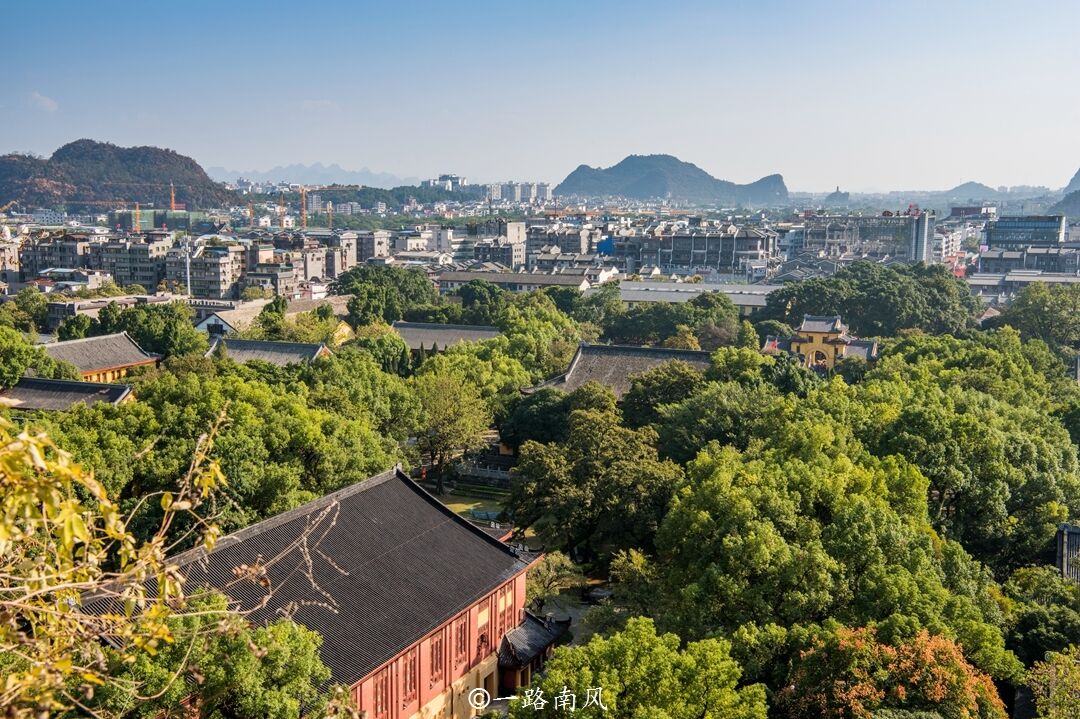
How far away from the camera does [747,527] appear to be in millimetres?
15828

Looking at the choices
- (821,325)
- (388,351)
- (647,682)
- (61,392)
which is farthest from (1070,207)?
(647,682)

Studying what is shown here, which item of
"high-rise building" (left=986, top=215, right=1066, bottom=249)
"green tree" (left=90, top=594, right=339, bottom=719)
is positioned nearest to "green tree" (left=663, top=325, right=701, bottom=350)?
"green tree" (left=90, top=594, right=339, bottom=719)

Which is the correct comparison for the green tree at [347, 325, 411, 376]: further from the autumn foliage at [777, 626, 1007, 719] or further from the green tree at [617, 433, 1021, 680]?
the autumn foliage at [777, 626, 1007, 719]

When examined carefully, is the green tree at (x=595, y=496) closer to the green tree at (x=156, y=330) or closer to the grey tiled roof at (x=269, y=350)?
the grey tiled roof at (x=269, y=350)

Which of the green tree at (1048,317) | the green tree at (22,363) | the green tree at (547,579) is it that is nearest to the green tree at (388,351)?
the green tree at (22,363)

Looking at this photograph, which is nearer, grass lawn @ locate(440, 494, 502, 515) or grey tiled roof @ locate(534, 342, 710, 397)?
grass lawn @ locate(440, 494, 502, 515)

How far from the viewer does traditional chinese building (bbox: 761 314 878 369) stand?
44500mm

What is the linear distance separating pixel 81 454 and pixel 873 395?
20689 millimetres

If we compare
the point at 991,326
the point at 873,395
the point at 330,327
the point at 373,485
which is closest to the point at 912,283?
the point at 991,326

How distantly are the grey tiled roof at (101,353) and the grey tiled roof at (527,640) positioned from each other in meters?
24.6

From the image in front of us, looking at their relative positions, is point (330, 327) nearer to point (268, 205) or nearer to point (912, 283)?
point (912, 283)

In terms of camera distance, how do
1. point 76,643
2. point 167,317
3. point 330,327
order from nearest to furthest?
point 76,643
point 167,317
point 330,327

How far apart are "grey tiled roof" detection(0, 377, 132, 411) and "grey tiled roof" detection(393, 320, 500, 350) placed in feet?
58.1

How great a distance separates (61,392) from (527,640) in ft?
67.8
